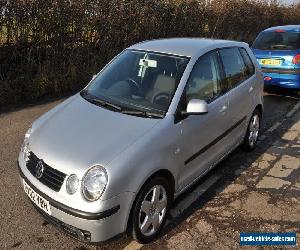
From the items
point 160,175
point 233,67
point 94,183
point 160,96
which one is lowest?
point 160,175

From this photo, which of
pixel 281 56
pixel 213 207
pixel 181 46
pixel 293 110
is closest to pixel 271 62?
pixel 281 56

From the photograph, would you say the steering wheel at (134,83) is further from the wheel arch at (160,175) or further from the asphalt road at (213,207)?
the asphalt road at (213,207)

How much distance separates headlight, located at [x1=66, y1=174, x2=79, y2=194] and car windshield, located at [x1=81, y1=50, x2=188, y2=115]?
1009 mm

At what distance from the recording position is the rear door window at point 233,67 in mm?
4855

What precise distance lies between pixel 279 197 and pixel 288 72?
4940 mm

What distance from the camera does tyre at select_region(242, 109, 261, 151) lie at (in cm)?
573

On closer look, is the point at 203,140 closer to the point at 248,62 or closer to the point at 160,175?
the point at 160,175

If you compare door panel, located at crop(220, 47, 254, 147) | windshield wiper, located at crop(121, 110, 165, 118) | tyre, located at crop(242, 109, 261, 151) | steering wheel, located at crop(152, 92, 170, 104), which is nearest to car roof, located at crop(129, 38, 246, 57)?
door panel, located at crop(220, 47, 254, 147)

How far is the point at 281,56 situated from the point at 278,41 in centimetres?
56

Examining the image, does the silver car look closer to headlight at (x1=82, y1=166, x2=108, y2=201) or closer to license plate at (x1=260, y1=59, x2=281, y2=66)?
headlight at (x1=82, y1=166, x2=108, y2=201)

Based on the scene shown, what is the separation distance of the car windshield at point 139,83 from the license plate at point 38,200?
1174mm

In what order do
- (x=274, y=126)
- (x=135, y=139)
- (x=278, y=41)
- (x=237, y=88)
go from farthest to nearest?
1. (x=278, y=41)
2. (x=274, y=126)
3. (x=237, y=88)
4. (x=135, y=139)

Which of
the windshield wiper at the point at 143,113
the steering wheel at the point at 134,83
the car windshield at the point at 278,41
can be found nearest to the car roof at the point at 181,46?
the steering wheel at the point at 134,83

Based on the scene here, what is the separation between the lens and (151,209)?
3.54 metres
